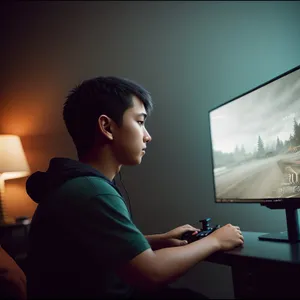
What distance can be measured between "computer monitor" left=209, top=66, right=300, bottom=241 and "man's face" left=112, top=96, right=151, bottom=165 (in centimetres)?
48

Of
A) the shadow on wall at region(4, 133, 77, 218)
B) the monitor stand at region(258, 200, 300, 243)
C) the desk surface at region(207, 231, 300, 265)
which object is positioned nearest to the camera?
the desk surface at region(207, 231, 300, 265)

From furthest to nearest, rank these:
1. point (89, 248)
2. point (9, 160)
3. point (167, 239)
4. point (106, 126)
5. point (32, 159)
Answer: point (32, 159) < point (9, 160) < point (167, 239) < point (106, 126) < point (89, 248)

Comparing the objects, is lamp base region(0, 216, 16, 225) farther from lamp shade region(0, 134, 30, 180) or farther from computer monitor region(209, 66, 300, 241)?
computer monitor region(209, 66, 300, 241)

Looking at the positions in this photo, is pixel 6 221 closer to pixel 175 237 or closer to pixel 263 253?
pixel 175 237

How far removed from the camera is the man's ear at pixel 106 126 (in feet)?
3.34

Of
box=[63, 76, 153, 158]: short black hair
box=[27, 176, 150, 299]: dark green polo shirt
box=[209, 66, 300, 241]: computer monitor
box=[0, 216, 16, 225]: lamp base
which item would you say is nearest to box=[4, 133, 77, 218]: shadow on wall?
box=[0, 216, 16, 225]: lamp base

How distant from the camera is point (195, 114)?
1888 millimetres

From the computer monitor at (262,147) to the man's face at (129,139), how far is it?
1.57 feet

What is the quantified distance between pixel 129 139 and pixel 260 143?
1.71ft

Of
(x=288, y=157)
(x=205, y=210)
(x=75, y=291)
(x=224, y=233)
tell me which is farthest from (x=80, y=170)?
(x=205, y=210)

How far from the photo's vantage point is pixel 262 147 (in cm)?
121

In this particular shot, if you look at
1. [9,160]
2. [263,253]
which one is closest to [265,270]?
[263,253]

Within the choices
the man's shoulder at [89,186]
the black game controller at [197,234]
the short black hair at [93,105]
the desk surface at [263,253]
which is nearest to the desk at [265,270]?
the desk surface at [263,253]

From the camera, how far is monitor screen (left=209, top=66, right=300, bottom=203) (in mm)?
1077
